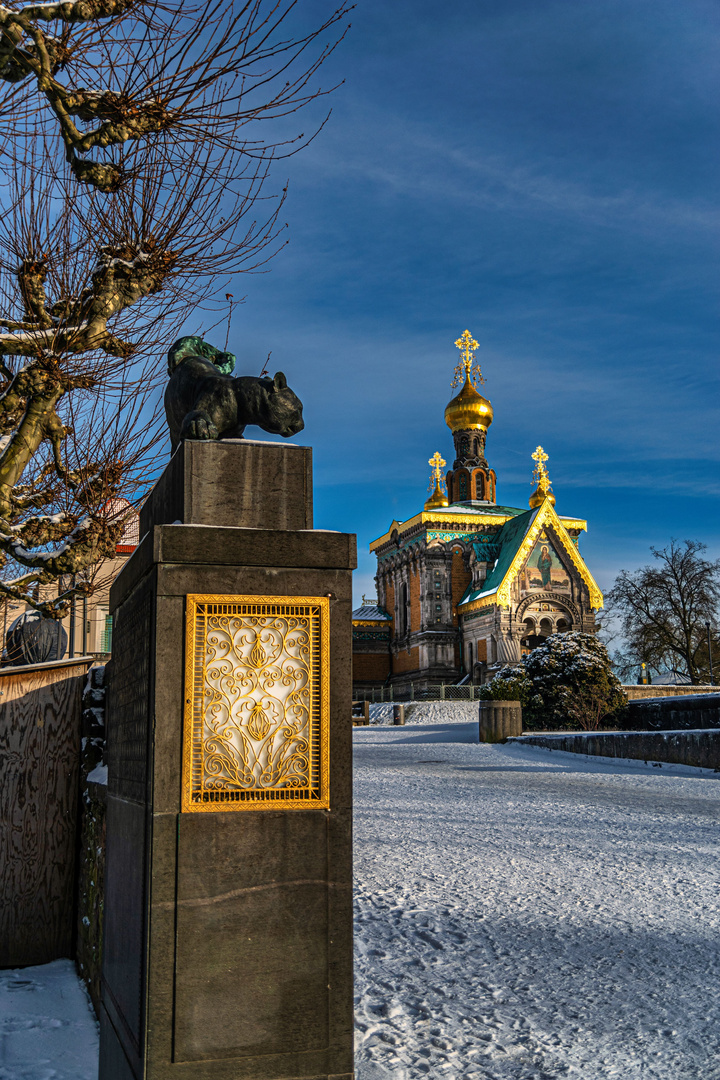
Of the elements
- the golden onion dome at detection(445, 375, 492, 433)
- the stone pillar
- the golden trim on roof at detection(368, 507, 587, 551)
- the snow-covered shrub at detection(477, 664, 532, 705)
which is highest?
the golden onion dome at detection(445, 375, 492, 433)

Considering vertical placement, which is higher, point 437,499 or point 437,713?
point 437,499

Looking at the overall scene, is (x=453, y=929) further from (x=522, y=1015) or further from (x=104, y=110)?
(x=104, y=110)

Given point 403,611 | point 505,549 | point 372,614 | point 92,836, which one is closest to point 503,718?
point 92,836

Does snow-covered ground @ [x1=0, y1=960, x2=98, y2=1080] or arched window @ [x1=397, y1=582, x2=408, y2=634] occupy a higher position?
arched window @ [x1=397, y1=582, x2=408, y2=634]

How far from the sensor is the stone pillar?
21.3 m

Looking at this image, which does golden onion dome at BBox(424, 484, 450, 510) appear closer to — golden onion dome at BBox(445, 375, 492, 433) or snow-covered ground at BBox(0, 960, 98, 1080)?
golden onion dome at BBox(445, 375, 492, 433)

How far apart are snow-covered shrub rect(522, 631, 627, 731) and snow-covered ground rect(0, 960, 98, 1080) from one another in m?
19.2

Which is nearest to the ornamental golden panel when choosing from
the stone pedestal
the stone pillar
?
the stone pedestal

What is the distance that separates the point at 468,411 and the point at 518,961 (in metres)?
52.1

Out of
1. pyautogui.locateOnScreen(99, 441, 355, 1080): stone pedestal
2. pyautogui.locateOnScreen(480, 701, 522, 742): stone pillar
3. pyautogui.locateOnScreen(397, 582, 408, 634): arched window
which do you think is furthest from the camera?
pyautogui.locateOnScreen(397, 582, 408, 634): arched window

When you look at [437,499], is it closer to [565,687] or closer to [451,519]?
[451,519]

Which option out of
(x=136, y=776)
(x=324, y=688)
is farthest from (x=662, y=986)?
(x=136, y=776)

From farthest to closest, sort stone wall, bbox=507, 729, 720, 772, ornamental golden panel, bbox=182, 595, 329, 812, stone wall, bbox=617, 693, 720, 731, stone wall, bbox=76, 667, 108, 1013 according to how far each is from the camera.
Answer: stone wall, bbox=617, 693, 720, 731, stone wall, bbox=507, 729, 720, 772, stone wall, bbox=76, 667, 108, 1013, ornamental golden panel, bbox=182, 595, 329, 812

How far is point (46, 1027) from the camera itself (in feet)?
13.0
